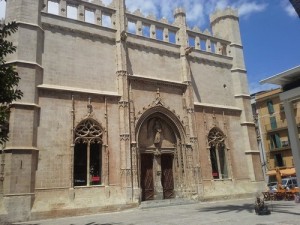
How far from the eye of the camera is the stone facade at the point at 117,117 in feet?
49.8

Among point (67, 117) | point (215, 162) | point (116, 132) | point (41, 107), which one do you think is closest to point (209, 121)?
point (215, 162)

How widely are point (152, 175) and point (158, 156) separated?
1263mm

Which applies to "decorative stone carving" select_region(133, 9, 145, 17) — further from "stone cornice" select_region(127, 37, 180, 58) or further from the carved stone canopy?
the carved stone canopy

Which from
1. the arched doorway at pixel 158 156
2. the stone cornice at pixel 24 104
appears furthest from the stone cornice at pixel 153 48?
the stone cornice at pixel 24 104

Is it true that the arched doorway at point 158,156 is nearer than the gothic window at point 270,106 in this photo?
Yes

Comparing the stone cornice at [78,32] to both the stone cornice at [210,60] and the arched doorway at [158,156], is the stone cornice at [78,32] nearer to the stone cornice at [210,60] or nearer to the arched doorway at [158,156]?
the arched doorway at [158,156]

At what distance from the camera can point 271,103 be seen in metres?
37.6

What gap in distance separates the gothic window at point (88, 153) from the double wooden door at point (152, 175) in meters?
3.26

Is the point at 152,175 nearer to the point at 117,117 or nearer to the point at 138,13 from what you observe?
the point at 117,117

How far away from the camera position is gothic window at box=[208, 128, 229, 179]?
21812 millimetres

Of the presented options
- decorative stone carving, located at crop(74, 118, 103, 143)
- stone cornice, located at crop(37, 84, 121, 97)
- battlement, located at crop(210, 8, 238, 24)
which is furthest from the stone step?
battlement, located at crop(210, 8, 238, 24)

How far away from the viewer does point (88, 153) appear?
1691 centimetres

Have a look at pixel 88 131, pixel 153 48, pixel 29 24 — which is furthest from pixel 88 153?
pixel 153 48

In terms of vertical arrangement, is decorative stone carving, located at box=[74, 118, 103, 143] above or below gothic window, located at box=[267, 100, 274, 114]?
below
